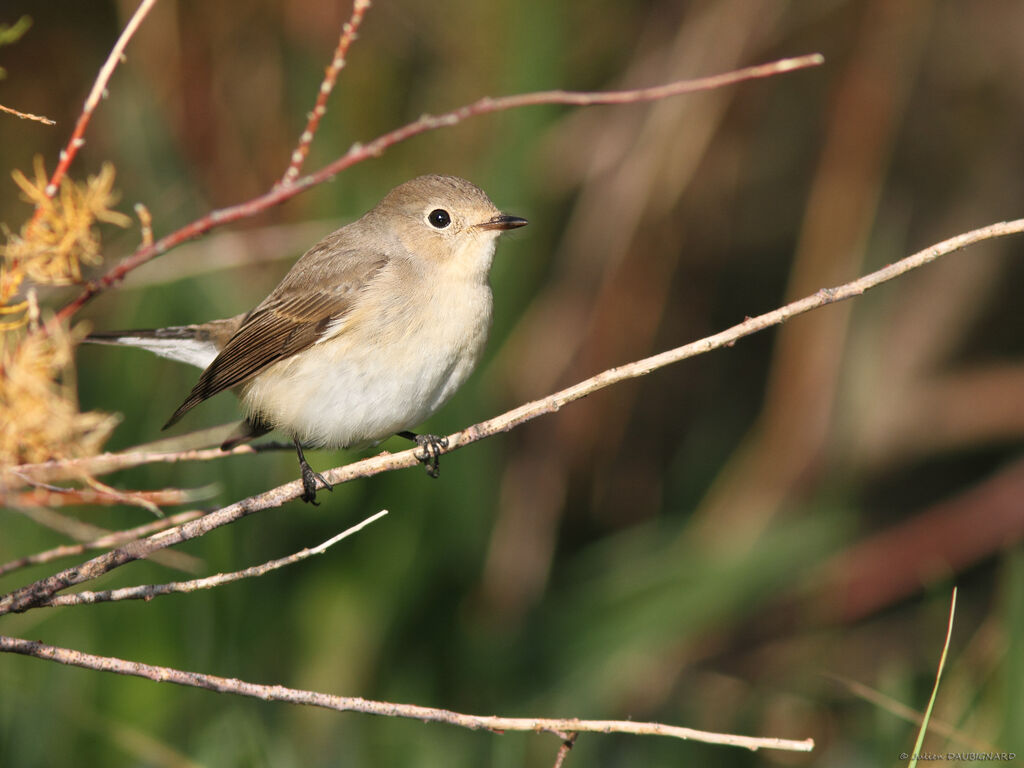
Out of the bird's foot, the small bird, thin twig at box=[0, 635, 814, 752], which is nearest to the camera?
thin twig at box=[0, 635, 814, 752]

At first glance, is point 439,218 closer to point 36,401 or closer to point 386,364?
point 386,364

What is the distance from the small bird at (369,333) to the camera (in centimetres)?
304

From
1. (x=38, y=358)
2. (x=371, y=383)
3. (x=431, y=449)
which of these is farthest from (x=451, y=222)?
(x=38, y=358)

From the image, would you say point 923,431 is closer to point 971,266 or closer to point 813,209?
point 971,266

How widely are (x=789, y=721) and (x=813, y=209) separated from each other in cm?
225

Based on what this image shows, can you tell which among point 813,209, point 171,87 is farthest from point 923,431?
point 171,87

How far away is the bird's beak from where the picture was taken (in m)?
3.18

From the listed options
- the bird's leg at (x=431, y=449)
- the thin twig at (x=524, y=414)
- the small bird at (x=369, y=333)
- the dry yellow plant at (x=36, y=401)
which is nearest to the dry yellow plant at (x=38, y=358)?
the dry yellow plant at (x=36, y=401)

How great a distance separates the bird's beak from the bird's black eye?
0.36 feet

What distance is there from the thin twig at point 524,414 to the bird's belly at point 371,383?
0.91 meters

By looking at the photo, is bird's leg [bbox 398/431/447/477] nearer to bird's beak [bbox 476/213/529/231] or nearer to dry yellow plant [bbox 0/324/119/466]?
bird's beak [bbox 476/213/529/231]

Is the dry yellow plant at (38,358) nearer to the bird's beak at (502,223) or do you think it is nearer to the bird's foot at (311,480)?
the bird's foot at (311,480)

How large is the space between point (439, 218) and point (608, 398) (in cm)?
215

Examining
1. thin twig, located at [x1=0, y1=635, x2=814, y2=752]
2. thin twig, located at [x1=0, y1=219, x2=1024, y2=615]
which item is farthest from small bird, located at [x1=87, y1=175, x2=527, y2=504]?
thin twig, located at [x1=0, y1=635, x2=814, y2=752]
